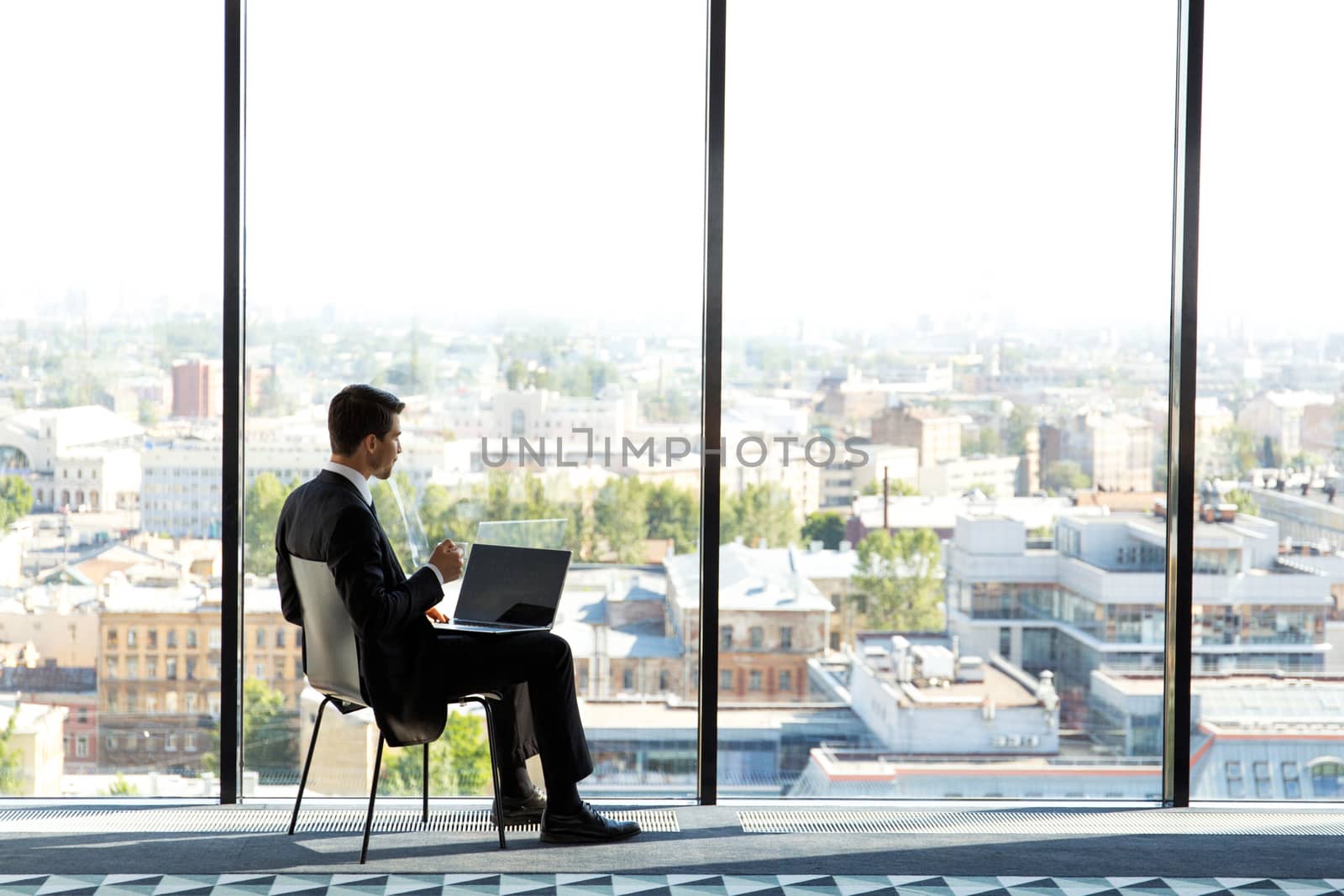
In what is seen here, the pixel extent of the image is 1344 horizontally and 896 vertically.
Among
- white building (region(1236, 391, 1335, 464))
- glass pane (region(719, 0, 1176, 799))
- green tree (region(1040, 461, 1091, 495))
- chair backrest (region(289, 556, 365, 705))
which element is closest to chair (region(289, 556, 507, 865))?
chair backrest (region(289, 556, 365, 705))

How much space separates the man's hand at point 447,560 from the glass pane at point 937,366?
2.90 ft

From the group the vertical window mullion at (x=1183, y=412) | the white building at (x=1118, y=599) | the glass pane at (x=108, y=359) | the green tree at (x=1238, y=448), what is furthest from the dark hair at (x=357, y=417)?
the green tree at (x=1238, y=448)

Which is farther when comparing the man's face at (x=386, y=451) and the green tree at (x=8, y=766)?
the green tree at (x=8, y=766)

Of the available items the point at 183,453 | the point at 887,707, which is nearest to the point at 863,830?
the point at 887,707

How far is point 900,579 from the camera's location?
3.54 m

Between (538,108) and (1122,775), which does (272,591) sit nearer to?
(538,108)

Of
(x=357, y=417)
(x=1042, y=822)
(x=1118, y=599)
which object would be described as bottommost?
(x=1042, y=822)

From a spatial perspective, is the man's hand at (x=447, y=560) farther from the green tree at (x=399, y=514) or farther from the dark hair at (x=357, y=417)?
the green tree at (x=399, y=514)

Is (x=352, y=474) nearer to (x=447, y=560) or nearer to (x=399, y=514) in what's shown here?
(x=447, y=560)

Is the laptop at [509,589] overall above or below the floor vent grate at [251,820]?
above

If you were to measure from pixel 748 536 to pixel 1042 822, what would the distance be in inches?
43.8

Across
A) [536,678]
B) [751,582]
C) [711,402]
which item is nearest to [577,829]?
[536,678]

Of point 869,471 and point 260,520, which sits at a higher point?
point 869,471

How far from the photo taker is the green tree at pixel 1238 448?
11.7ft
